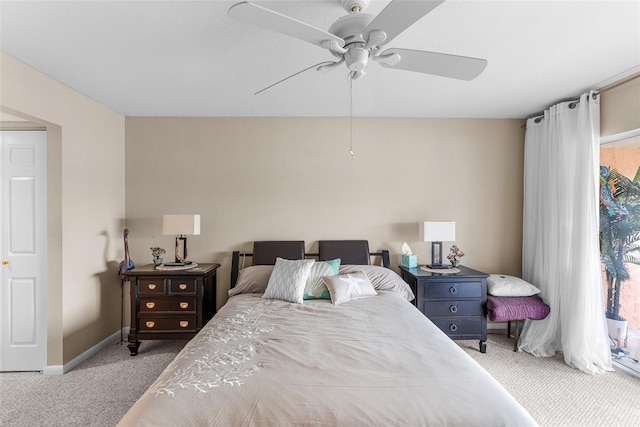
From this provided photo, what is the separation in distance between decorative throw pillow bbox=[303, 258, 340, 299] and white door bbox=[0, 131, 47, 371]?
97.7 inches

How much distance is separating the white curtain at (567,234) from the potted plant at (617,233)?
1.11 feet

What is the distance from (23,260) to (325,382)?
320 cm

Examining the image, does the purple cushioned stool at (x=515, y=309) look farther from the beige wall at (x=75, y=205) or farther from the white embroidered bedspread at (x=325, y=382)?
the beige wall at (x=75, y=205)

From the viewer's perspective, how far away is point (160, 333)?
3156 mm

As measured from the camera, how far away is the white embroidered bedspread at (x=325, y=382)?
1.22 m

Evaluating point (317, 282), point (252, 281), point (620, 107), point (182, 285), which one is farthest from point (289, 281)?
point (620, 107)

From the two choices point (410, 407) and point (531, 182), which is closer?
point (410, 407)

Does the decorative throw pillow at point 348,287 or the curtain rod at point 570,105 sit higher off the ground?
the curtain rod at point 570,105

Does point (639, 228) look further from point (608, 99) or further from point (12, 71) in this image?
point (12, 71)

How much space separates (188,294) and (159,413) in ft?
6.76

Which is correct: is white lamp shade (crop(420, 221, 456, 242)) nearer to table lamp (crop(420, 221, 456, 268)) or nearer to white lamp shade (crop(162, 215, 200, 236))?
table lamp (crop(420, 221, 456, 268))

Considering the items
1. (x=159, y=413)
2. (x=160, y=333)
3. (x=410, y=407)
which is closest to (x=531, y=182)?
(x=410, y=407)

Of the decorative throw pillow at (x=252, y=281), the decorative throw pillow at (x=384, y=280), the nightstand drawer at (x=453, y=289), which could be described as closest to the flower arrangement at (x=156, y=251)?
the decorative throw pillow at (x=252, y=281)

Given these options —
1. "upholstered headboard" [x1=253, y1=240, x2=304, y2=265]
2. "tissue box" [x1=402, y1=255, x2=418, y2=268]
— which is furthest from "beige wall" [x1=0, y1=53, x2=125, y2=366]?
"tissue box" [x1=402, y1=255, x2=418, y2=268]
